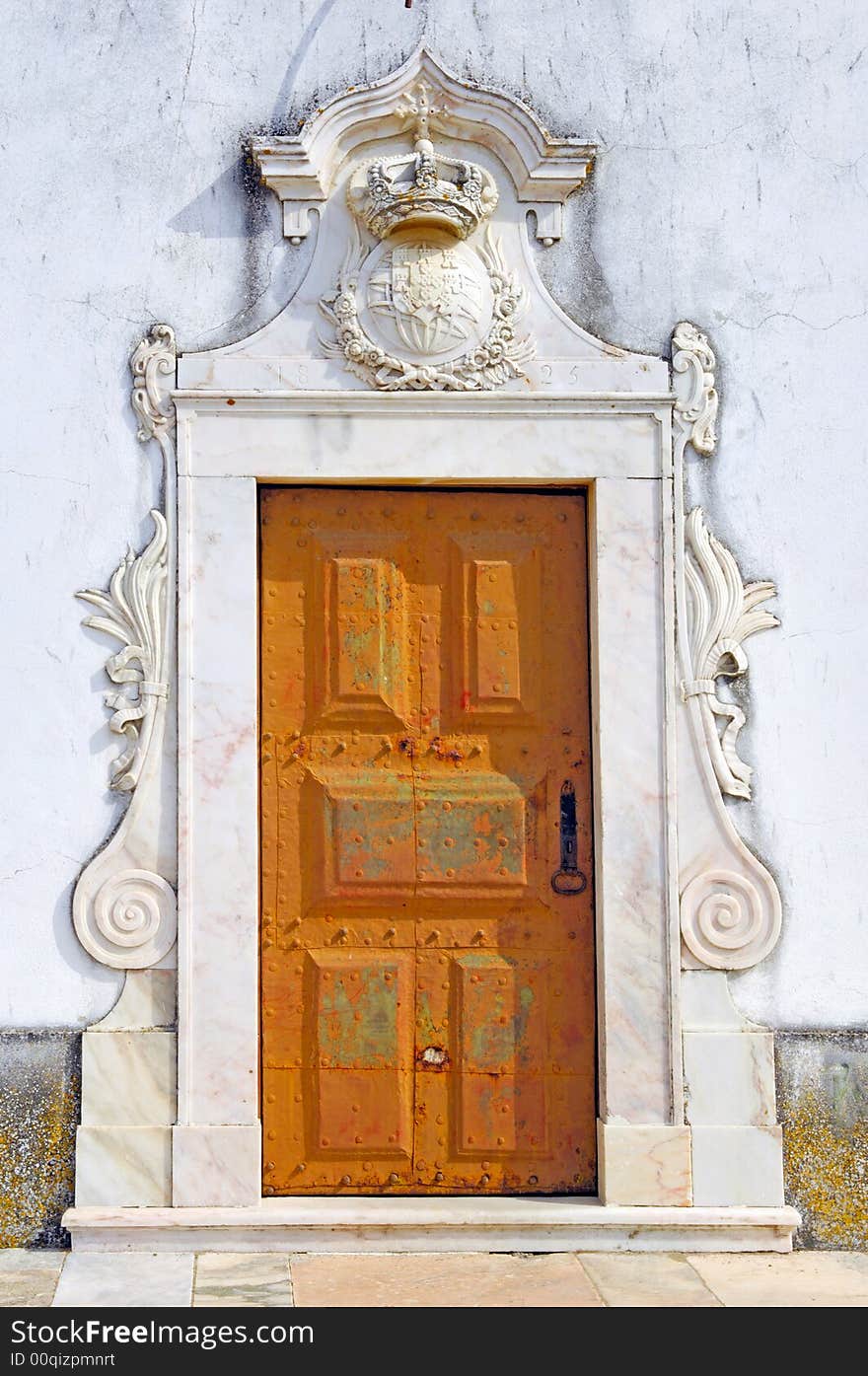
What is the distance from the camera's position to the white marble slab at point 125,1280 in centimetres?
480

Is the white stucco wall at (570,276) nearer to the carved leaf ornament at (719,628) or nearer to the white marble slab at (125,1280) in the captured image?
the carved leaf ornament at (719,628)

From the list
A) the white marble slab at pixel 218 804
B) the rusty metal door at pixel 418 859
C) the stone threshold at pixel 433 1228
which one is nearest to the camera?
the stone threshold at pixel 433 1228

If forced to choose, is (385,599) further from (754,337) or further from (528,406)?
(754,337)

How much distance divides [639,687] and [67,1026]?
2.10m

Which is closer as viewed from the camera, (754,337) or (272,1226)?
(272,1226)

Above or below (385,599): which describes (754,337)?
above

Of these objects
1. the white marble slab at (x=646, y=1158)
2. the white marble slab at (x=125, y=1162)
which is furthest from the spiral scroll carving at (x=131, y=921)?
the white marble slab at (x=646, y=1158)

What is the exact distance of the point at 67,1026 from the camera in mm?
5426

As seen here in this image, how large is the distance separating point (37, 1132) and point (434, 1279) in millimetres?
1320

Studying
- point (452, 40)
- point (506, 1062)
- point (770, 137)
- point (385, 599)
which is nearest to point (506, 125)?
point (452, 40)

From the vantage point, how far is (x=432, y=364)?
18.3 ft

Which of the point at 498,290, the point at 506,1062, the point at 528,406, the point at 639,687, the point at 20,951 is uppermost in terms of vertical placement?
the point at 498,290

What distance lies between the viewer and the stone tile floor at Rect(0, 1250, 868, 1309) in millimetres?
4836

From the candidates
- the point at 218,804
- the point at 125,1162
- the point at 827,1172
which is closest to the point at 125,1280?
the point at 125,1162
